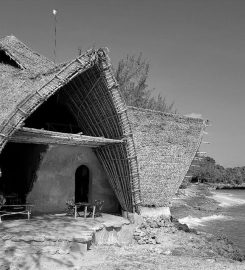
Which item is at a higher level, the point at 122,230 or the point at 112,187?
the point at 112,187

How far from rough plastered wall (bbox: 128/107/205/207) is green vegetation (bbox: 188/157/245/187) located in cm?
4678

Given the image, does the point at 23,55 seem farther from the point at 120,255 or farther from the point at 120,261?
the point at 120,261

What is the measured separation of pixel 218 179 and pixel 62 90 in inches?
2240

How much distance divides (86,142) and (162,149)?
10.3 feet

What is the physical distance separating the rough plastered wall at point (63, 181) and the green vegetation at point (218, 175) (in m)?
48.8

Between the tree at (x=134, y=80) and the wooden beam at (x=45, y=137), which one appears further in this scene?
the tree at (x=134, y=80)

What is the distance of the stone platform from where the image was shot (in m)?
7.67

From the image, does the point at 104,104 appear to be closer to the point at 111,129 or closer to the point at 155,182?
the point at 111,129

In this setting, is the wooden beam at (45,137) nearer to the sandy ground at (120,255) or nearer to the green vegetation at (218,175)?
the sandy ground at (120,255)

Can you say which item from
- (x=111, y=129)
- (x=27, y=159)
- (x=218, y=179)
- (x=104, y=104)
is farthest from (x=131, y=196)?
(x=218, y=179)

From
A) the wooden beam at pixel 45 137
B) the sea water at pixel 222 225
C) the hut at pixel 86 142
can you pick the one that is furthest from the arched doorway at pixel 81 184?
the sea water at pixel 222 225

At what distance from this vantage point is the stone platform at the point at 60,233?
25.2 feet

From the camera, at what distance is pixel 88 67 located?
9.17 metres

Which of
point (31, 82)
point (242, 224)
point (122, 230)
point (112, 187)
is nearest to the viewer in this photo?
point (31, 82)
